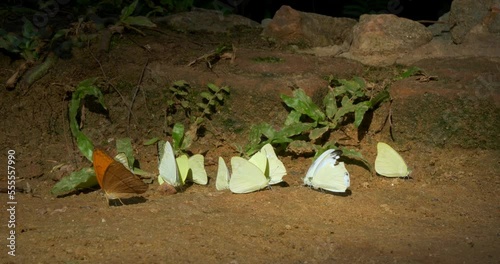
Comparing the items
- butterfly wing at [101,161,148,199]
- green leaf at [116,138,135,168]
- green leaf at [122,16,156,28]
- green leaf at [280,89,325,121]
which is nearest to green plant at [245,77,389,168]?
green leaf at [280,89,325,121]

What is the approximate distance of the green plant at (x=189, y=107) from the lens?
4.18 meters

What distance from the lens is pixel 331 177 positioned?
3.63 metres

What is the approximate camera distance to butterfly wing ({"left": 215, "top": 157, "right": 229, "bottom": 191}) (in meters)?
3.79

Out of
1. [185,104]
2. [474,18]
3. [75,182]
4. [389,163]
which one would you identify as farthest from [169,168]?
[474,18]

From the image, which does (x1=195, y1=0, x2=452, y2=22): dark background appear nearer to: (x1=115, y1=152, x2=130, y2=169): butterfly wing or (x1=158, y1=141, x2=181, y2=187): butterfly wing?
(x1=115, y1=152, x2=130, y2=169): butterfly wing

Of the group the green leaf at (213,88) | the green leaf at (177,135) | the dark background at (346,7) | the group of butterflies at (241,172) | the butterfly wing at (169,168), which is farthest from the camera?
the dark background at (346,7)

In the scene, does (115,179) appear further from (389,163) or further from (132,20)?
(132,20)

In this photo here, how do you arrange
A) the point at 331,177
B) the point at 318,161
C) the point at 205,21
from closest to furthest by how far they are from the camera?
1. the point at 331,177
2. the point at 318,161
3. the point at 205,21

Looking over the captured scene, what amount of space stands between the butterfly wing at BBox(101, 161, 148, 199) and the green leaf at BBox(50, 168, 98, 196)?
34cm

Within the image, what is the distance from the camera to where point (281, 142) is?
4102 mm

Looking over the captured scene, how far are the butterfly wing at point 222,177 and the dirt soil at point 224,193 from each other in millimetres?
61

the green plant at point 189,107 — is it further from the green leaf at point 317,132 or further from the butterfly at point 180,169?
the green leaf at point 317,132

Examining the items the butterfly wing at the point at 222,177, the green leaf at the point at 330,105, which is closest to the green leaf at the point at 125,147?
the butterfly wing at the point at 222,177

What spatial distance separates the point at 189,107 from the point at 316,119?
76 cm
